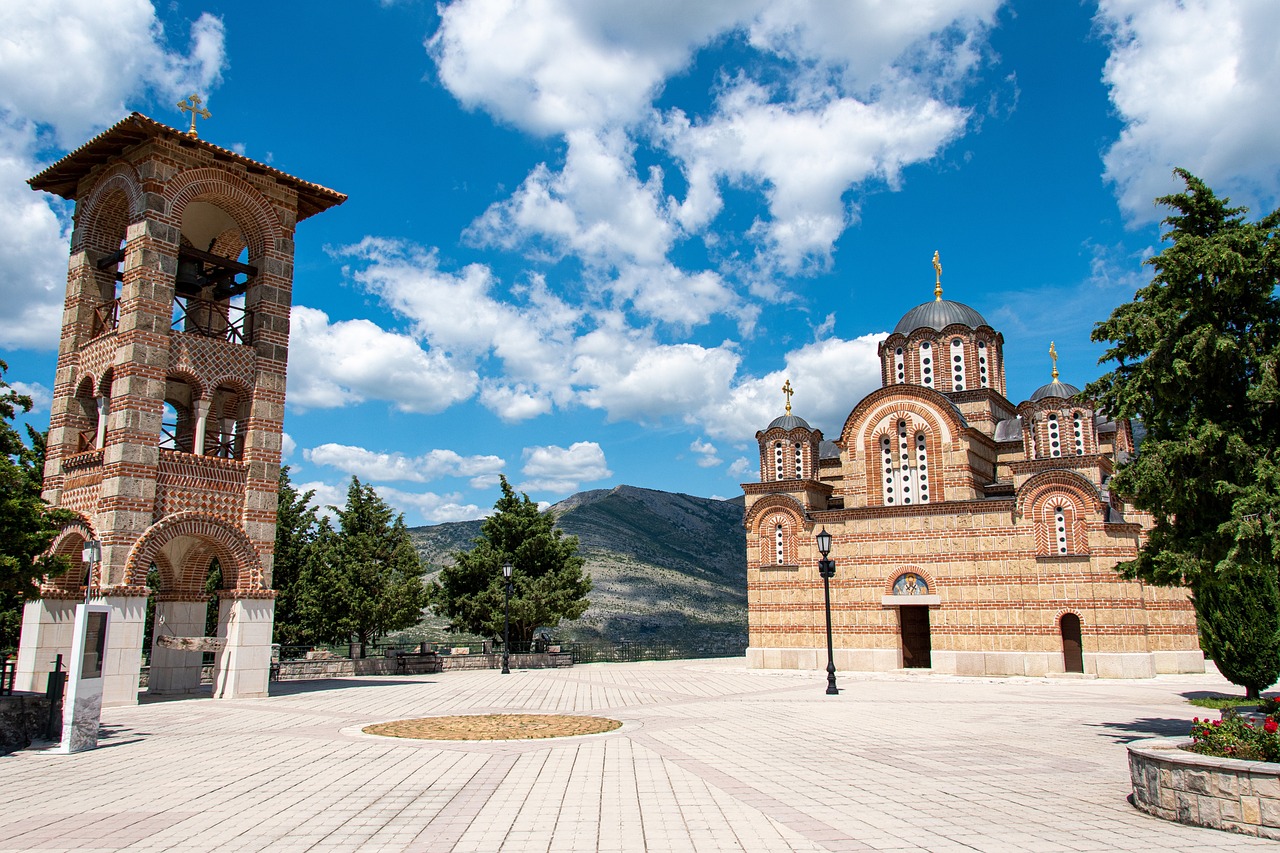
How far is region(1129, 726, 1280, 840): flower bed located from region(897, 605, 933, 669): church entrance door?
22.7m

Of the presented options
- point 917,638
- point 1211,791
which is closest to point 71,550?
point 1211,791

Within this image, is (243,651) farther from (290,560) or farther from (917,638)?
(917,638)

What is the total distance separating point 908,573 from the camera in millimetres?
29250

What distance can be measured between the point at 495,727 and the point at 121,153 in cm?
1670

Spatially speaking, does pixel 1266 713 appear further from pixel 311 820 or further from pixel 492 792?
pixel 311 820

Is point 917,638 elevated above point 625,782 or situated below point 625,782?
above

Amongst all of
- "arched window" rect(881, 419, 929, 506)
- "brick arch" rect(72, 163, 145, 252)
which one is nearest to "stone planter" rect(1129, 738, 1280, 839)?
"arched window" rect(881, 419, 929, 506)

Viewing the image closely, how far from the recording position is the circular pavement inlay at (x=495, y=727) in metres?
13.3

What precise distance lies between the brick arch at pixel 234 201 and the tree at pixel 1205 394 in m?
19.5

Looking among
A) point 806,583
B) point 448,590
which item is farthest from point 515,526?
point 806,583

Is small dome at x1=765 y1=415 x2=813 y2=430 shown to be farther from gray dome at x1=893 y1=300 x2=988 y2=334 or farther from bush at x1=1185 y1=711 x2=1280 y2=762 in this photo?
bush at x1=1185 y1=711 x2=1280 y2=762

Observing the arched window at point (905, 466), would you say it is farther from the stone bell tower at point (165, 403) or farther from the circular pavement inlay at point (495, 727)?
the stone bell tower at point (165, 403)

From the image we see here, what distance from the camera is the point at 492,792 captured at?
367 inches

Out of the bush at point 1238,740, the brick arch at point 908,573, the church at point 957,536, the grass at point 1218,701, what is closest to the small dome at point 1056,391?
the church at point 957,536
